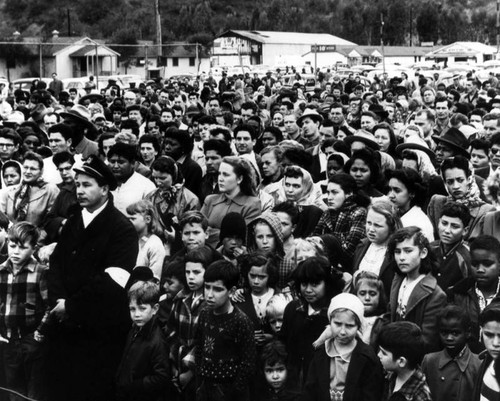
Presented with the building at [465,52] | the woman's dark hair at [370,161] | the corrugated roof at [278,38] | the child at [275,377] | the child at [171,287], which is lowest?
the child at [275,377]

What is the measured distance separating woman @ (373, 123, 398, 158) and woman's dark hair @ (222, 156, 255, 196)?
8.95 ft

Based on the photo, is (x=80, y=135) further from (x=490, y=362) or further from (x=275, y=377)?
(x=490, y=362)

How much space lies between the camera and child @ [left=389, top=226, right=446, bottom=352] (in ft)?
18.5

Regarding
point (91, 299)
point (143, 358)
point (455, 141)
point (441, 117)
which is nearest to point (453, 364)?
point (143, 358)

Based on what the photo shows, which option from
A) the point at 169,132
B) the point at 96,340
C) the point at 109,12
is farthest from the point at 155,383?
the point at 109,12

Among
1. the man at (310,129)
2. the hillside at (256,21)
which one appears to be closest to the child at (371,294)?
the man at (310,129)

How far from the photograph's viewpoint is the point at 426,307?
18.6ft

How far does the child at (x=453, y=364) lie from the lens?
5.13m

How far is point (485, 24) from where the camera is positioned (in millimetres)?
115500

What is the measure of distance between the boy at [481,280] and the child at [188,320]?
5.29ft

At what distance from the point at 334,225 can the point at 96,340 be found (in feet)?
7.57

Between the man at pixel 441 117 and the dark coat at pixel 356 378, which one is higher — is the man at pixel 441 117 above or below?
above

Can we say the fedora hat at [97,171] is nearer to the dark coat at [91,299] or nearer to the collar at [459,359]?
the dark coat at [91,299]

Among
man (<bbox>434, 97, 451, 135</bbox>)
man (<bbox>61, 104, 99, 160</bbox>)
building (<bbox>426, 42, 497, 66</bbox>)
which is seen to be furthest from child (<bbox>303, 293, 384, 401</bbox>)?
building (<bbox>426, 42, 497, 66</bbox>)
